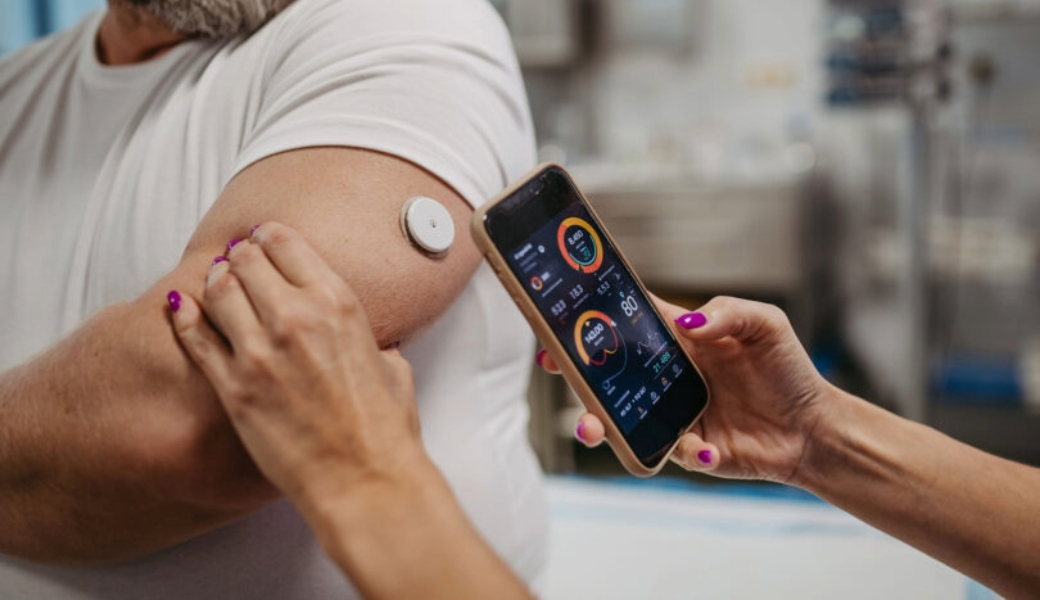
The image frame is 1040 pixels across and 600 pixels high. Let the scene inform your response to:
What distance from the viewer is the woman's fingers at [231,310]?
51 cm

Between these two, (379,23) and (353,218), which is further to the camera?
(379,23)

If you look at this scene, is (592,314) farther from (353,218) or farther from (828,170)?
(828,170)

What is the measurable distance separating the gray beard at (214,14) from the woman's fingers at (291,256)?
36cm

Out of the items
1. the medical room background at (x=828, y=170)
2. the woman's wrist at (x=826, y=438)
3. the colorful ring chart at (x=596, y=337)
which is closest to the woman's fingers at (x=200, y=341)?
the colorful ring chart at (x=596, y=337)

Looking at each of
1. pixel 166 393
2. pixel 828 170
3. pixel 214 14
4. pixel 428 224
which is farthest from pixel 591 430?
pixel 828 170

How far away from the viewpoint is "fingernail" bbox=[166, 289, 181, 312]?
1.95 ft

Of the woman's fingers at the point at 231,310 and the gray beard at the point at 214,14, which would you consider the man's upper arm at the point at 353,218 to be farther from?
the gray beard at the point at 214,14

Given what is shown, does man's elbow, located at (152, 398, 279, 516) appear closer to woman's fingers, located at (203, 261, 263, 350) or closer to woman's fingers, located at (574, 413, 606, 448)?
woman's fingers, located at (203, 261, 263, 350)

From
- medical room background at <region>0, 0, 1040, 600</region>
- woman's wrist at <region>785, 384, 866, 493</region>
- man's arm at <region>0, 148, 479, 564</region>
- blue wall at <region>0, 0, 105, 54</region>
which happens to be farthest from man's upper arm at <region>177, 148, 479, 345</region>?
blue wall at <region>0, 0, 105, 54</region>

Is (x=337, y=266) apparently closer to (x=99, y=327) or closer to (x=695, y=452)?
(x=99, y=327)

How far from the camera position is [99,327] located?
647 millimetres

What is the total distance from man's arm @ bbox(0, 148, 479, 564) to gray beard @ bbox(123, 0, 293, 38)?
0.22 m

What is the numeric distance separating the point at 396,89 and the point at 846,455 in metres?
0.52

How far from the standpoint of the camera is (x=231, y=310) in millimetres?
526
